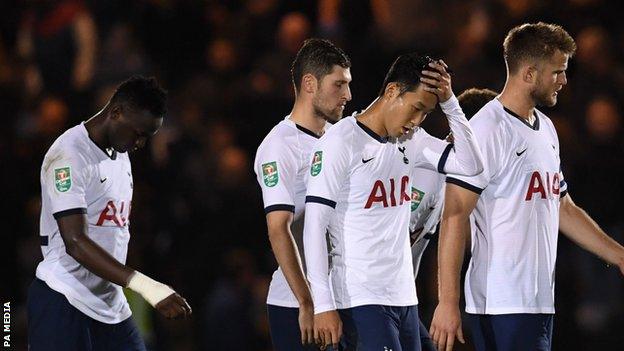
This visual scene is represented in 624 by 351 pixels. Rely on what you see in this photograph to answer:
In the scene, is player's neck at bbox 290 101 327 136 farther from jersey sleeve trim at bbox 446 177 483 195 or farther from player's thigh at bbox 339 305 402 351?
player's thigh at bbox 339 305 402 351

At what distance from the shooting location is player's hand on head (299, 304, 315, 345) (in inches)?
183

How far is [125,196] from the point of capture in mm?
5508

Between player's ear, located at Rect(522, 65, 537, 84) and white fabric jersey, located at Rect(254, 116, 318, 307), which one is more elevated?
player's ear, located at Rect(522, 65, 537, 84)

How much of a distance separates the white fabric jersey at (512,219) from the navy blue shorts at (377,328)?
0.32 m

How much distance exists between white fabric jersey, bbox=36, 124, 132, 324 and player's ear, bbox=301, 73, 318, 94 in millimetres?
957

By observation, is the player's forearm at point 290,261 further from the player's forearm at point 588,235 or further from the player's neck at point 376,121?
the player's forearm at point 588,235

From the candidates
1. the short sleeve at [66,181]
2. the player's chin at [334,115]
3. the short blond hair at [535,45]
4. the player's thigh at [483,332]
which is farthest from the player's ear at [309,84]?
the player's thigh at [483,332]

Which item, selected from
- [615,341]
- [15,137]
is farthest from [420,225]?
[15,137]

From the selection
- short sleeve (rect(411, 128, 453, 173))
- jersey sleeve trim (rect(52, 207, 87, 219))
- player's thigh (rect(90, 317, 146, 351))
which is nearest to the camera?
short sleeve (rect(411, 128, 453, 173))

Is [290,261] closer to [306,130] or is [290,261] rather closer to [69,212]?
[306,130]

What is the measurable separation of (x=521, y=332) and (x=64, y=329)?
79.7 inches

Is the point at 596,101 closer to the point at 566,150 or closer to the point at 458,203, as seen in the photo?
the point at 566,150

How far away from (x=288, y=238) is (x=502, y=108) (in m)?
1.07

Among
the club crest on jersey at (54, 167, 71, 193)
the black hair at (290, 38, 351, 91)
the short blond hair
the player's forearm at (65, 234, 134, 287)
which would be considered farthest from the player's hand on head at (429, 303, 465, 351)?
the club crest on jersey at (54, 167, 71, 193)
